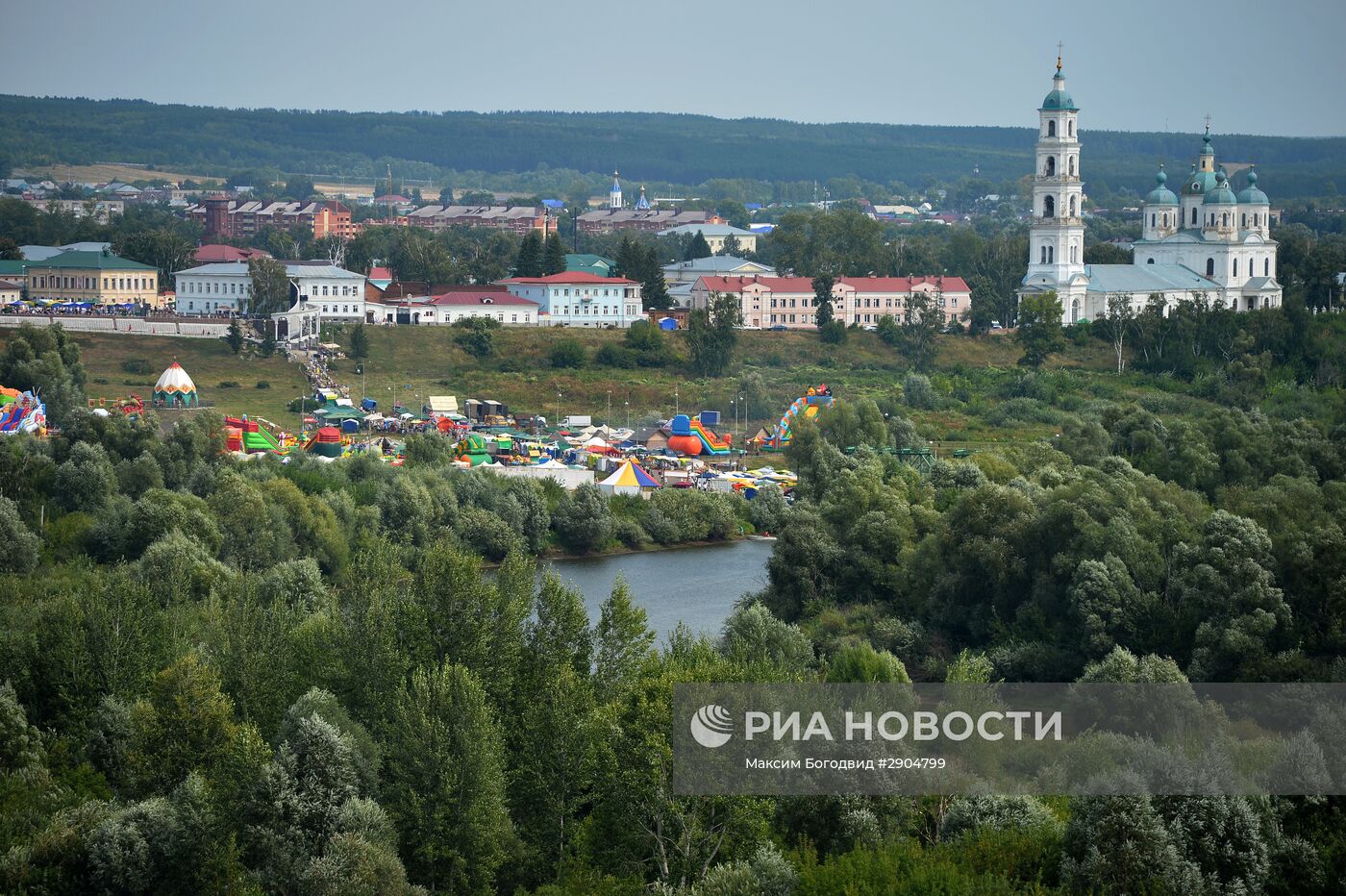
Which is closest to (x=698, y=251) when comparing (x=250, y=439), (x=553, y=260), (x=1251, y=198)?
(x=553, y=260)

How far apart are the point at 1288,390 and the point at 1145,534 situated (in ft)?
61.5

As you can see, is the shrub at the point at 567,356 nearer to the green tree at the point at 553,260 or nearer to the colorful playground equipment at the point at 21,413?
the green tree at the point at 553,260

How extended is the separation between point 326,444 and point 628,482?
4792 millimetres

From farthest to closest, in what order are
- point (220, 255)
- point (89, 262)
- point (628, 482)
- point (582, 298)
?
1. point (220, 255)
2. point (89, 262)
3. point (582, 298)
4. point (628, 482)

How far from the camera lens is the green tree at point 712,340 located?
4275 centimetres

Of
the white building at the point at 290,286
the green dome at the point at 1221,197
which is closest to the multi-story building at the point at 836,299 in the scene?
the green dome at the point at 1221,197

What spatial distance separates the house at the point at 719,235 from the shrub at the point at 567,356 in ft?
101

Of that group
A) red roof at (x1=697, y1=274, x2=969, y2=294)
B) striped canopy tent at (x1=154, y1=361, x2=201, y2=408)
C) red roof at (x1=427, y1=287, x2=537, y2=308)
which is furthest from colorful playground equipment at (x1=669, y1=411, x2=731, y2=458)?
red roof at (x1=697, y1=274, x2=969, y2=294)

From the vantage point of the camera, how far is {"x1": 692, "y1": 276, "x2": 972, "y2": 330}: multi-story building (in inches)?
1921

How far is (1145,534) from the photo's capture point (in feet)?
68.9

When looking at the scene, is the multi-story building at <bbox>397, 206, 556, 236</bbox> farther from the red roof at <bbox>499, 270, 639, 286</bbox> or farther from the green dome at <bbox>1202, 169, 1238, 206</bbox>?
the red roof at <bbox>499, 270, 639, 286</bbox>

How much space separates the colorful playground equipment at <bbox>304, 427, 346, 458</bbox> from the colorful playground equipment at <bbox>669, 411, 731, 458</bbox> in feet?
19.3

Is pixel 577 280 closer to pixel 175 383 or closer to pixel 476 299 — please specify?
pixel 476 299

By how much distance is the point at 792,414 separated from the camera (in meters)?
37.4
